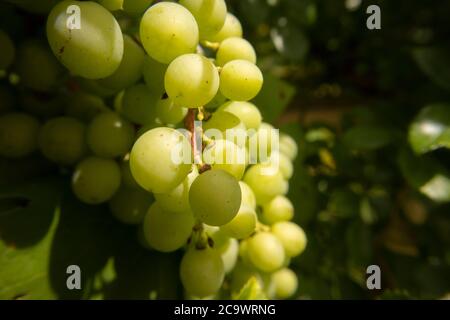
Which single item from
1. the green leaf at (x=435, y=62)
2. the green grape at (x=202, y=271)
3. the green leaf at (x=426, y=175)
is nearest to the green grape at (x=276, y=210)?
the green grape at (x=202, y=271)

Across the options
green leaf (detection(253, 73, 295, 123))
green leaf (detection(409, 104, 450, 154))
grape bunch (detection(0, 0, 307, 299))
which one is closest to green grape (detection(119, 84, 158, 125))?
grape bunch (detection(0, 0, 307, 299))

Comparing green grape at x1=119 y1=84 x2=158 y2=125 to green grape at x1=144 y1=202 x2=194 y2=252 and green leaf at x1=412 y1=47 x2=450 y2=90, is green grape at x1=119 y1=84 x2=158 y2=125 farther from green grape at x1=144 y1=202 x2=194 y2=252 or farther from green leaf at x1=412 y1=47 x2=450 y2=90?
green leaf at x1=412 y1=47 x2=450 y2=90

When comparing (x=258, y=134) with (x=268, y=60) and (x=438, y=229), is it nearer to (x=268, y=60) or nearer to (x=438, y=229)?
(x=268, y=60)

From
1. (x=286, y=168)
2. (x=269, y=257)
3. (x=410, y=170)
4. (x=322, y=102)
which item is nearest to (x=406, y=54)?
(x=322, y=102)

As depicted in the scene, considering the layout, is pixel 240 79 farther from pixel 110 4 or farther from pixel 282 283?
pixel 282 283

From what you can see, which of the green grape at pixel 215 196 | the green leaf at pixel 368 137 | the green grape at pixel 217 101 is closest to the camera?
the green grape at pixel 215 196

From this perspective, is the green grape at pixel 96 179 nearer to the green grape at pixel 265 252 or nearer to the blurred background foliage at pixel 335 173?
the blurred background foliage at pixel 335 173

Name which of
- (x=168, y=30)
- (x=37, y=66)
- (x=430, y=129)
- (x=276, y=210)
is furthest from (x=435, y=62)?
(x=37, y=66)
